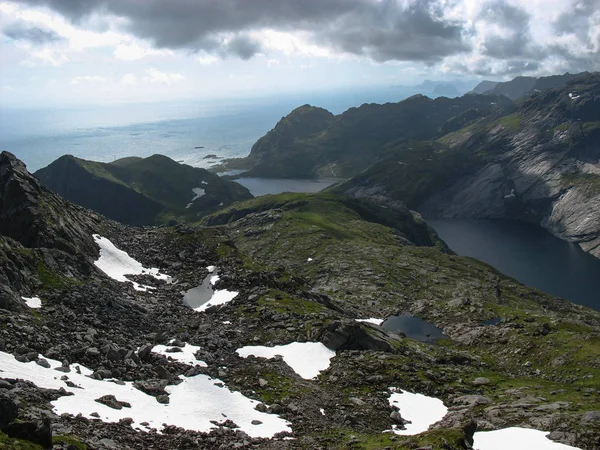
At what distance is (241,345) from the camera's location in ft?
155

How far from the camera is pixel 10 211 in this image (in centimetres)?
6406

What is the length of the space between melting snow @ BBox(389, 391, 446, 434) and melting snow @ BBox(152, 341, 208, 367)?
1631 centimetres

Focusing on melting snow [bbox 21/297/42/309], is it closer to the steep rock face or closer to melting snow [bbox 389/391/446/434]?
the steep rock face

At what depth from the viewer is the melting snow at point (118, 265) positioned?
2476 inches

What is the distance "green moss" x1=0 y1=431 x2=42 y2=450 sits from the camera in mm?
18500

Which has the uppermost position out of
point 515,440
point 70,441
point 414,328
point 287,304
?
point 70,441

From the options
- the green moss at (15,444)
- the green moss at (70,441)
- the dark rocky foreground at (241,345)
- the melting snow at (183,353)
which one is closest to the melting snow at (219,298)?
the dark rocky foreground at (241,345)

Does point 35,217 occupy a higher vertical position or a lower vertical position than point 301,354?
higher

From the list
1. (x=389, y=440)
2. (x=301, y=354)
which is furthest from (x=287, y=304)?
(x=389, y=440)

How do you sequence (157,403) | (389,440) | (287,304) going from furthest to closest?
(287,304) → (157,403) → (389,440)

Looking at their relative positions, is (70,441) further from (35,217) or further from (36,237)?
(35,217)

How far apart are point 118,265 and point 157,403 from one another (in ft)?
128

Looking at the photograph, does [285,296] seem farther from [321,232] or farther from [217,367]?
[321,232]

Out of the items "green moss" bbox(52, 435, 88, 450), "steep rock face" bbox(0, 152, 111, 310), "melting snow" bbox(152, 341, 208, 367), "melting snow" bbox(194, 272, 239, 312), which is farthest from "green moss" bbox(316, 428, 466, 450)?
"melting snow" bbox(194, 272, 239, 312)
